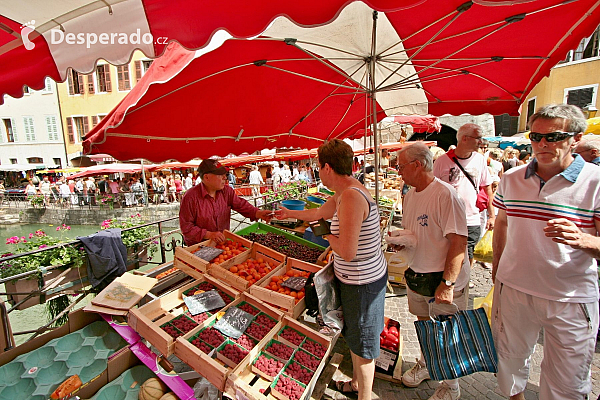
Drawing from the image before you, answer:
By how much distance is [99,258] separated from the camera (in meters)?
3.71

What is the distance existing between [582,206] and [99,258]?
192 inches

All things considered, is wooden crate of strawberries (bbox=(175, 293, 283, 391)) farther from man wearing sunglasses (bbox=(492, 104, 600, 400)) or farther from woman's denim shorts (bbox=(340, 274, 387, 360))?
man wearing sunglasses (bbox=(492, 104, 600, 400))

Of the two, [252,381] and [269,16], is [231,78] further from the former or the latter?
[252,381]

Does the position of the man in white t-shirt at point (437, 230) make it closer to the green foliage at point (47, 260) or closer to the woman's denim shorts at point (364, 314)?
the woman's denim shorts at point (364, 314)

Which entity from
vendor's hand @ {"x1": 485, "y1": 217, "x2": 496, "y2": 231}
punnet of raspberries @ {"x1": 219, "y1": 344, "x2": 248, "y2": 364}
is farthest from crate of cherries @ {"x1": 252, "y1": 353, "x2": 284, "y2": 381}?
vendor's hand @ {"x1": 485, "y1": 217, "x2": 496, "y2": 231}

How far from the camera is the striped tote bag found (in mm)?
2000

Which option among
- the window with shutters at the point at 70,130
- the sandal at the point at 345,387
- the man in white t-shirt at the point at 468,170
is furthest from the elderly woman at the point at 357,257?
the window with shutters at the point at 70,130

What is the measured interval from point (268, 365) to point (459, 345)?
4.61ft

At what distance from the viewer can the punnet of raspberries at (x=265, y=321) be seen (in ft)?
7.45

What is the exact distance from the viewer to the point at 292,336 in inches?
86.1

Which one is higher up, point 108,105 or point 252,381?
point 108,105

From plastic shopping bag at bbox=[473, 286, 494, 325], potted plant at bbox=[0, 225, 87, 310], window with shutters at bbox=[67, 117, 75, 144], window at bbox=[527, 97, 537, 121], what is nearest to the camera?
plastic shopping bag at bbox=[473, 286, 494, 325]

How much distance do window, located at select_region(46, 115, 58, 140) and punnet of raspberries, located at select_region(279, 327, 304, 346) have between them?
33.6 meters

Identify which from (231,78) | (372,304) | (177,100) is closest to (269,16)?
(231,78)
